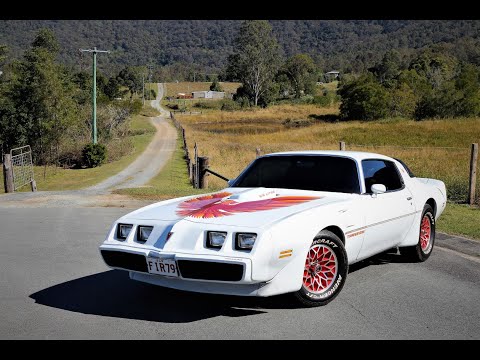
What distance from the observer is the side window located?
266 inches

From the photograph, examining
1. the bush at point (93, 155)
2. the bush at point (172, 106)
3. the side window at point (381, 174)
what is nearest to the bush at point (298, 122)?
the bush at point (93, 155)

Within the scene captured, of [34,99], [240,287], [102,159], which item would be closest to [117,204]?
[240,287]

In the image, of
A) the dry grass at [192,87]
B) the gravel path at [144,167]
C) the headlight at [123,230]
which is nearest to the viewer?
the headlight at [123,230]

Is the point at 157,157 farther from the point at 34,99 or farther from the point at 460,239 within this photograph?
the point at 460,239

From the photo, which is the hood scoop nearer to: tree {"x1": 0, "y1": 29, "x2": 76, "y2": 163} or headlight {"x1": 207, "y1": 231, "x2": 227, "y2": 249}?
headlight {"x1": 207, "y1": 231, "x2": 227, "y2": 249}

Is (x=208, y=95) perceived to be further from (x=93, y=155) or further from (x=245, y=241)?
(x=245, y=241)

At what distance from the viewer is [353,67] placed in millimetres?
178000

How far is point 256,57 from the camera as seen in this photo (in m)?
104

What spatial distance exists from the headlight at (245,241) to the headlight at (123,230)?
124 cm

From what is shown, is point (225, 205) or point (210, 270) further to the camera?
point (225, 205)

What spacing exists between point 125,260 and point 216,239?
0.97 m

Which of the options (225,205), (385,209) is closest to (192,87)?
(385,209)

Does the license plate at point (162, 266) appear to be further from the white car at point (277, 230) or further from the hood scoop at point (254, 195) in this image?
the hood scoop at point (254, 195)

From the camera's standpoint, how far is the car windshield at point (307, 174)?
6.44 m
